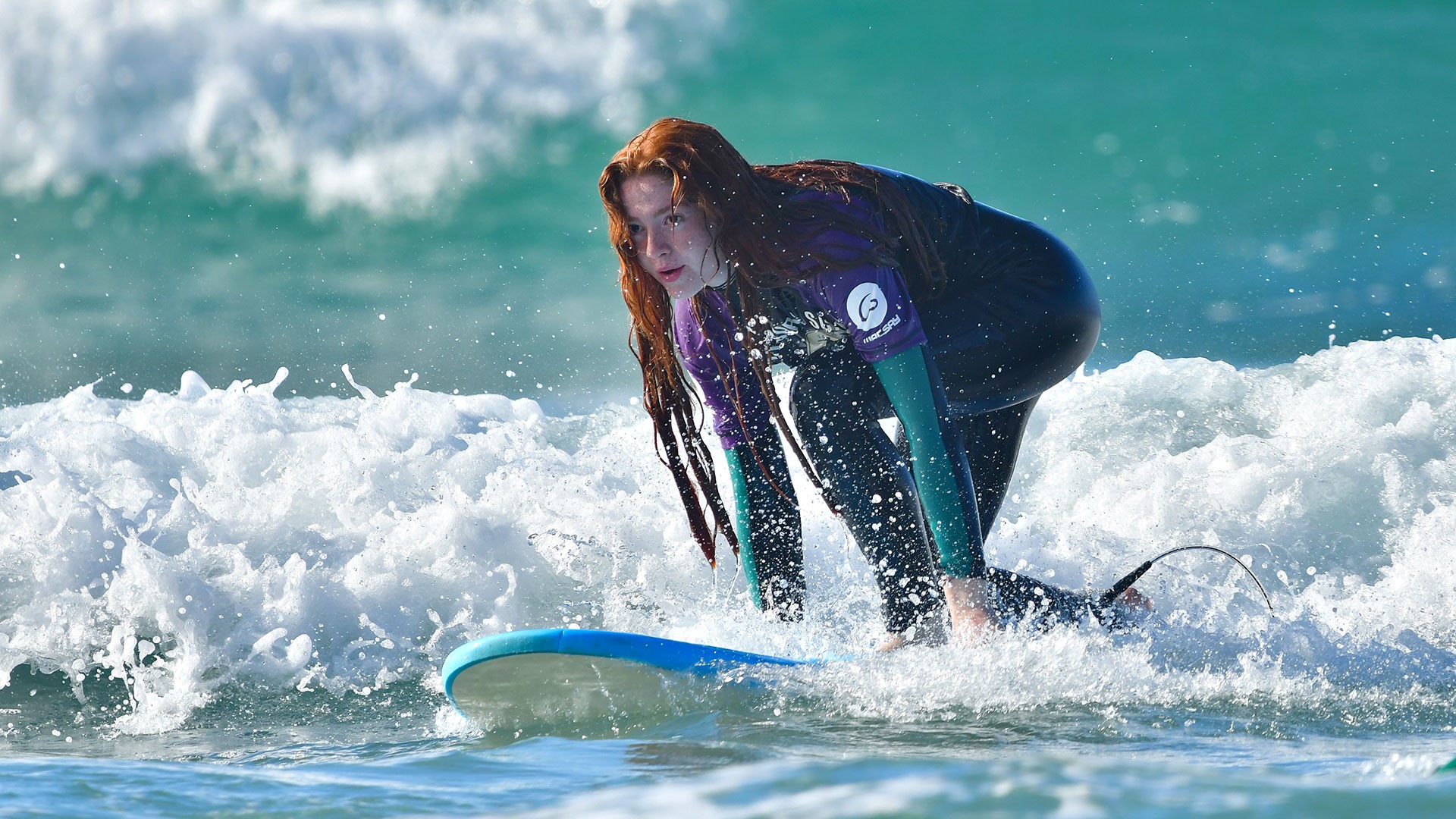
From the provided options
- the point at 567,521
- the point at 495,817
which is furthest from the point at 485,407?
the point at 495,817

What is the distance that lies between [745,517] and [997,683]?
767 mm

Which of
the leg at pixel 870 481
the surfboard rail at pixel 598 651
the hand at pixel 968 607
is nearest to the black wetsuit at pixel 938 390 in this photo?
the leg at pixel 870 481

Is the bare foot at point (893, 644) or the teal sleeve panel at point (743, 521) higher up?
the teal sleeve panel at point (743, 521)

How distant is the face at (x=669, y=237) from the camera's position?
7.99 ft

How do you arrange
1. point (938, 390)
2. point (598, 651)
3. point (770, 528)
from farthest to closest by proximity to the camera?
point (770, 528) → point (938, 390) → point (598, 651)

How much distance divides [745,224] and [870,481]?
2.14 ft

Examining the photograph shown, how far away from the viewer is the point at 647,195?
8.01ft

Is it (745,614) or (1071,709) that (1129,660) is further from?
(745,614)

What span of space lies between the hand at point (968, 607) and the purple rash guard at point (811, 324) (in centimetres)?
52

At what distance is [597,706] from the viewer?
2.34 m

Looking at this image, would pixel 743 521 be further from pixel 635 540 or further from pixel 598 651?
pixel 635 540

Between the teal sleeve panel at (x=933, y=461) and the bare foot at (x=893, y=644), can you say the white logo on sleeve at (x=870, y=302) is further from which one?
the bare foot at (x=893, y=644)

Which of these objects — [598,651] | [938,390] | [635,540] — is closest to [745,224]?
[938,390]

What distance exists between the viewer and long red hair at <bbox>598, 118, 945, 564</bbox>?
242 centimetres
